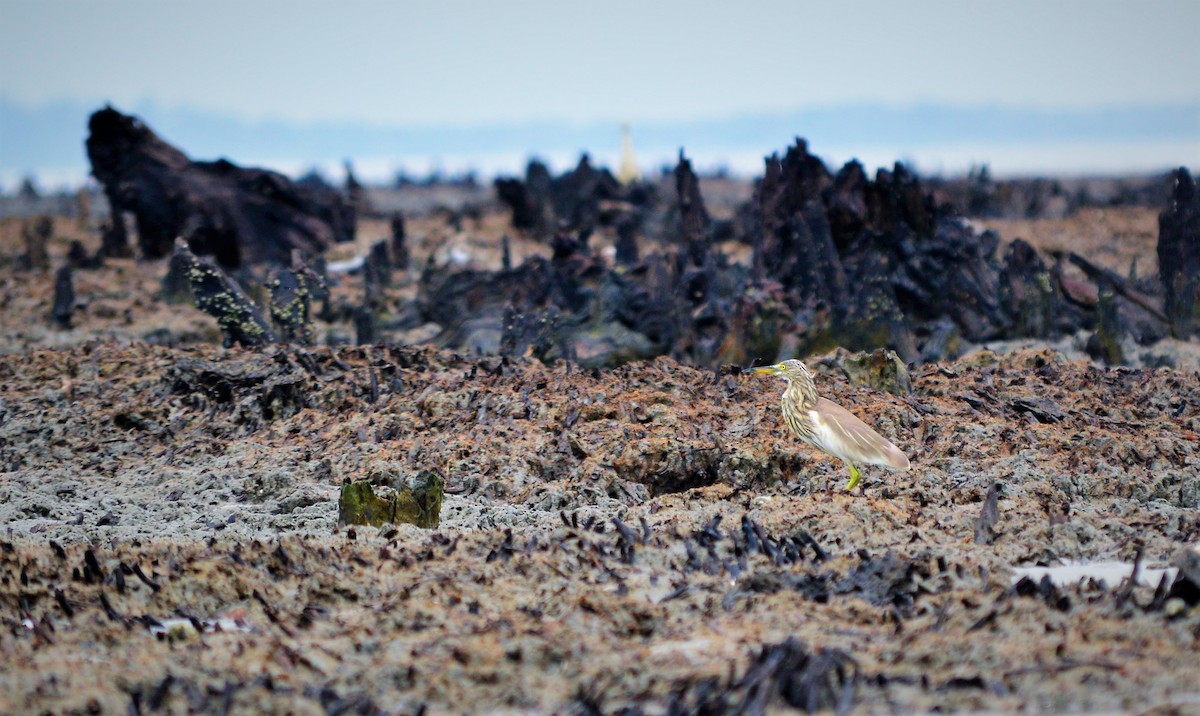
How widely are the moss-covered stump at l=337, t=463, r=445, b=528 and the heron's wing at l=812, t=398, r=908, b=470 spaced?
1903mm

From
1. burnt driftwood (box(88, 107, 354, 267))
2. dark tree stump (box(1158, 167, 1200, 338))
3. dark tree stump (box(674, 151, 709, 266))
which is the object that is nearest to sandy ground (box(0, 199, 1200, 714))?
dark tree stump (box(1158, 167, 1200, 338))

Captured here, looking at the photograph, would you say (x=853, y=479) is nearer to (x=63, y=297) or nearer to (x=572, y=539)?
(x=572, y=539)

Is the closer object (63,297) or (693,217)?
(63,297)

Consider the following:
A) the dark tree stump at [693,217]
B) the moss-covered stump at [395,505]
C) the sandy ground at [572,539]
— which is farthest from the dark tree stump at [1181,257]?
the moss-covered stump at [395,505]

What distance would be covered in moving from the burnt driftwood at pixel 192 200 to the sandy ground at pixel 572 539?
31.8 ft

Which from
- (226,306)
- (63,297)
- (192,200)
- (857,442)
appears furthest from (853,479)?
(192,200)

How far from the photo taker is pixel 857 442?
6730 mm

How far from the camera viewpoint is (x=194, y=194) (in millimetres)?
20953

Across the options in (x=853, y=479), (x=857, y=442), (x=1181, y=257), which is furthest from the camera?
(x=1181, y=257)

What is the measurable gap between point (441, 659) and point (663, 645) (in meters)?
0.75

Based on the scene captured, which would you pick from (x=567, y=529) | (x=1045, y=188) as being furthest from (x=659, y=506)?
(x=1045, y=188)

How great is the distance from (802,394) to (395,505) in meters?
2.12

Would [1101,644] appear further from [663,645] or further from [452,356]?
[452,356]

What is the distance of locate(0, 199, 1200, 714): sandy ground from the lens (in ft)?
14.2
